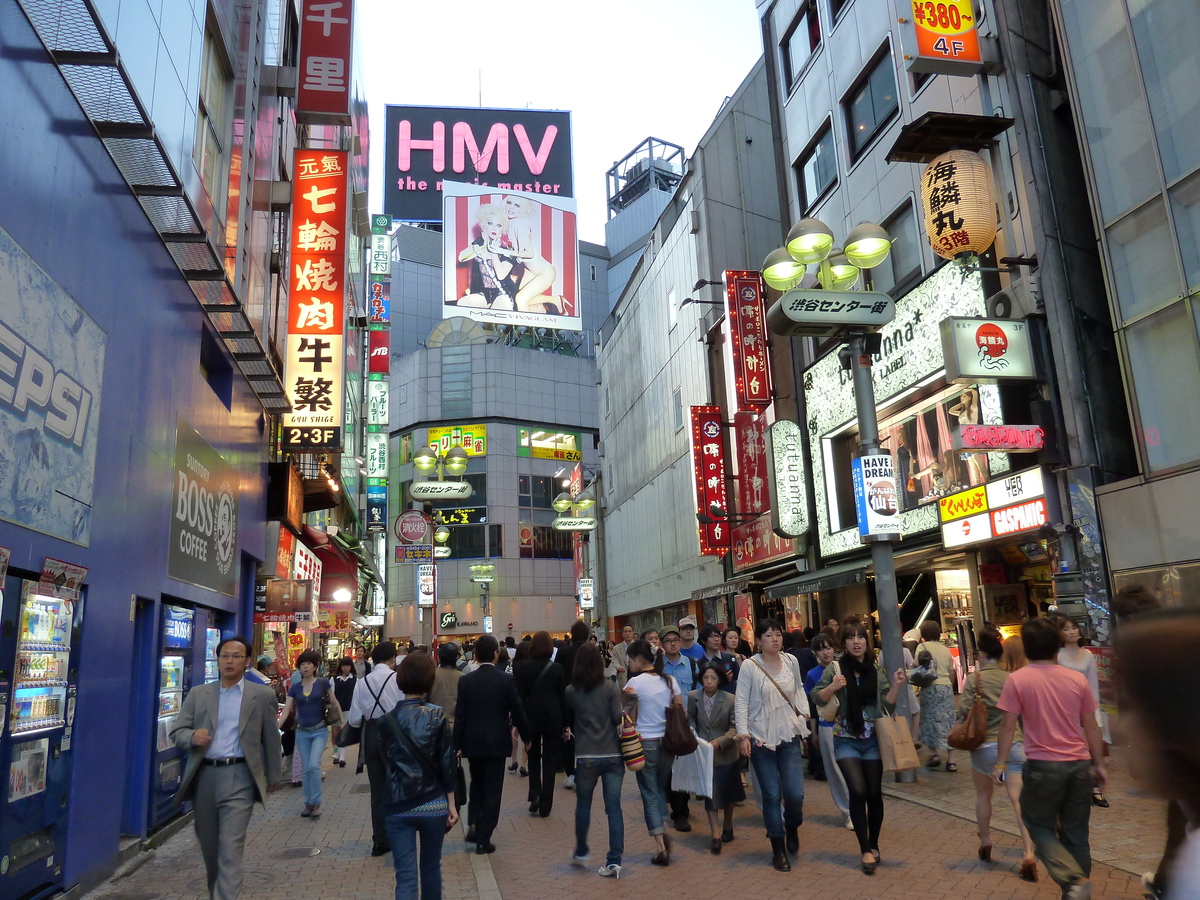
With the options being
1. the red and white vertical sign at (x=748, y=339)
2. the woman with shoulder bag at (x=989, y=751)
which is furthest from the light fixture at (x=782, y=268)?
the red and white vertical sign at (x=748, y=339)

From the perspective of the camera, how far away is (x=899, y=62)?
Result: 666 inches

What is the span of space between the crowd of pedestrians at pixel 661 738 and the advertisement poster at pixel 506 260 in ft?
70.3

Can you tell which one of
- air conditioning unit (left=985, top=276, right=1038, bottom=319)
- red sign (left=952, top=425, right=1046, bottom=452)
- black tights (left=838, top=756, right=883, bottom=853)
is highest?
air conditioning unit (left=985, top=276, right=1038, bottom=319)

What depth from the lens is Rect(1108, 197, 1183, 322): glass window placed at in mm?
11398

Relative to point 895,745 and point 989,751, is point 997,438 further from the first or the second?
point 895,745

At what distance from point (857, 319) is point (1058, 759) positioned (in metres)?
6.27

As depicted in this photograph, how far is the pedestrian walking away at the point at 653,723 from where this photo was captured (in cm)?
758

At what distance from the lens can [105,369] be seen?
759 centimetres

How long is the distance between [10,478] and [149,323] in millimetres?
3581

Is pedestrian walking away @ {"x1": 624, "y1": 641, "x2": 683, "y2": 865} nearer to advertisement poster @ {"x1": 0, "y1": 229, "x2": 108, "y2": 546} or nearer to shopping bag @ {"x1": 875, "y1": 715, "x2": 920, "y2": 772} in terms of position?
shopping bag @ {"x1": 875, "y1": 715, "x2": 920, "y2": 772}

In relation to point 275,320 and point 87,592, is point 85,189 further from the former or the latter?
point 275,320

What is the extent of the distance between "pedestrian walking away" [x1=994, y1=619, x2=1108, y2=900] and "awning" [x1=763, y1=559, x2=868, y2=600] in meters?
10.9

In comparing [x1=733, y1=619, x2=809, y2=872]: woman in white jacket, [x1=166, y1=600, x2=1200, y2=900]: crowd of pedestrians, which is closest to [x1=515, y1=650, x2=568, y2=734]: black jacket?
[x1=166, y1=600, x2=1200, y2=900]: crowd of pedestrians

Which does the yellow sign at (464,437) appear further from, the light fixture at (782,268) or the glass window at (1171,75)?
the glass window at (1171,75)
